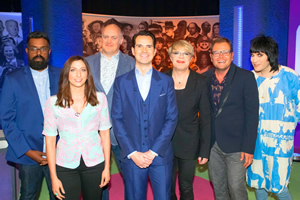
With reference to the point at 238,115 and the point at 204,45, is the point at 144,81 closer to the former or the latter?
the point at 238,115

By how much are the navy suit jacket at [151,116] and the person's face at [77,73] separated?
1.24 ft

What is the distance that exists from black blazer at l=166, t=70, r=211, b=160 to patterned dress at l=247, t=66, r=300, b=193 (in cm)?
65

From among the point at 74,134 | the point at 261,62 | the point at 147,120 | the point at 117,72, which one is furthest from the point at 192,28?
the point at 74,134

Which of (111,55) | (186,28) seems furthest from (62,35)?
(186,28)

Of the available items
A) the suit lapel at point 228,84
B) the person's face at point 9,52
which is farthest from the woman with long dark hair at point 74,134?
the person's face at point 9,52

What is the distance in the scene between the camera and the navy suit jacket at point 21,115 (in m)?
2.60

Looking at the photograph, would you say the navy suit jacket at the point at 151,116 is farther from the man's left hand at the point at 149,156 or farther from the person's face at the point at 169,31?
the person's face at the point at 169,31

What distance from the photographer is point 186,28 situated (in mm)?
8727

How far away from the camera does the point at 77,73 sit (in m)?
2.38

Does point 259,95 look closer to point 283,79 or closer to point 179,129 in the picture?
point 283,79

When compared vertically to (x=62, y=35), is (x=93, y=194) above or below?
below

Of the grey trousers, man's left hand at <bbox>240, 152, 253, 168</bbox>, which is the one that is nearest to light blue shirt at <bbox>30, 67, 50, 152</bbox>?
the grey trousers

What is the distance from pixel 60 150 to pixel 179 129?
1151 millimetres

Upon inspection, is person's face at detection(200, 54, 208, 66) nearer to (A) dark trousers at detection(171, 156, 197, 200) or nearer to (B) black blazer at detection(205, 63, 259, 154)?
(B) black blazer at detection(205, 63, 259, 154)
